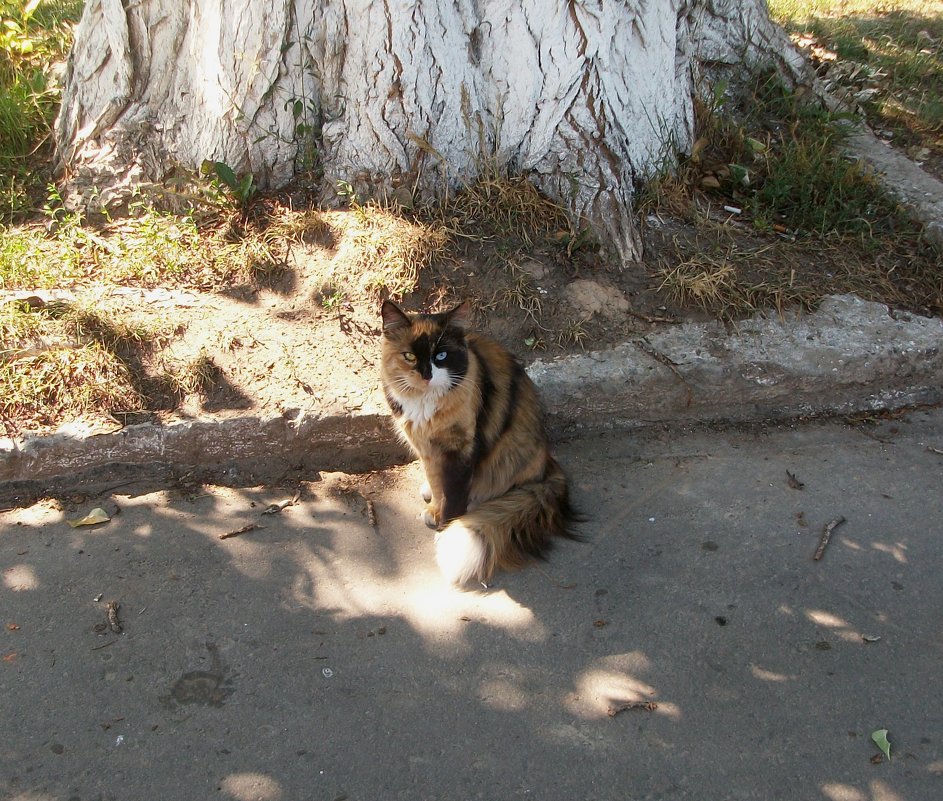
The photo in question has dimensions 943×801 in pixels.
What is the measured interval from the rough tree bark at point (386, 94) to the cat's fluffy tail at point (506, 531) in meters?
1.90

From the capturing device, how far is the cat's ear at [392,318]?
145 inches

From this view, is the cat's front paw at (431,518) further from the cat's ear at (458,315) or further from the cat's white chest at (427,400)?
the cat's ear at (458,315)

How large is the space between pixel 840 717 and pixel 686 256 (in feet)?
9.92

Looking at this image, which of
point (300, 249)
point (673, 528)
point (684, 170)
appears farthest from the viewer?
point (684, 170)

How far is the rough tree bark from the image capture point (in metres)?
5.01

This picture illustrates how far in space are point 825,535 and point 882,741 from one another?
1165 mm

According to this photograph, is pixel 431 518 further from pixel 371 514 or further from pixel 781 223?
pixel 781 223

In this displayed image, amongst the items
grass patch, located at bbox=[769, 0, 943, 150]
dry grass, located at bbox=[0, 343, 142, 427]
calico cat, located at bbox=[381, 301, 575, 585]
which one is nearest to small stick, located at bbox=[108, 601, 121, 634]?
dry grass, located at bbox=[0, 343, 142, 427]

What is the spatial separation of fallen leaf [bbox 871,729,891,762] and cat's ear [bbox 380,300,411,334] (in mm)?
2511

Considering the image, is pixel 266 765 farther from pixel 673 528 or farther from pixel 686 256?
pixel 686 256

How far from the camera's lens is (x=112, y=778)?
2.79 metres

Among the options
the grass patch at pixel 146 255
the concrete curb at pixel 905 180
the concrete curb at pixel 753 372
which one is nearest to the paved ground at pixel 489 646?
the concrete curb at pixel 753 372

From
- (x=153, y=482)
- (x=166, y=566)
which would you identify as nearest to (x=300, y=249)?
(x=153, y=482)

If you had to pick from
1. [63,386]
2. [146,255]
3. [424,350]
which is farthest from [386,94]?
[63,386]
